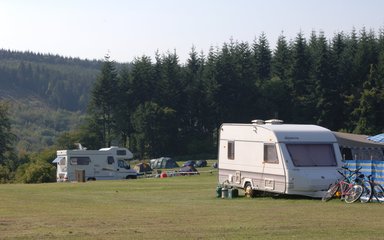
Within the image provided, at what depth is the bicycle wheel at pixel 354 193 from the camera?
22.9 metres

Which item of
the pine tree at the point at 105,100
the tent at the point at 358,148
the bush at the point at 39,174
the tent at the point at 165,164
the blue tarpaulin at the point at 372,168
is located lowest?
the bush at the point at 39,174

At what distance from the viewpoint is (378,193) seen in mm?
22891

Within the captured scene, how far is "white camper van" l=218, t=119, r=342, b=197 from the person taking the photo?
24.1 meters

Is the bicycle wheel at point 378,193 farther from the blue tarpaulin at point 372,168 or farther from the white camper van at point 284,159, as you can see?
the white camper van at point 284,159

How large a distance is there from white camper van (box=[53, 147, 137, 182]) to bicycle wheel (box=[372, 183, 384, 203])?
2639 centimetres

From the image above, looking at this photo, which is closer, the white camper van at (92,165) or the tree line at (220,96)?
the white camper van at (92,165)

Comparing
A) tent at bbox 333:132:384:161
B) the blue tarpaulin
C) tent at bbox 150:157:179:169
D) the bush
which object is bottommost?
the bush

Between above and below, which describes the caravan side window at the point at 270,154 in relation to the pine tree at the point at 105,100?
below

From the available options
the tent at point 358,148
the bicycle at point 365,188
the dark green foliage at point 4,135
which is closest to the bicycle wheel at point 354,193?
the bicycle at point 365,188

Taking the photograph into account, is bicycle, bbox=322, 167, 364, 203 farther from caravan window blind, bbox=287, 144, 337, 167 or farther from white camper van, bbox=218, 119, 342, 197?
caravan window blind, bbox=287, 144, 337, 167

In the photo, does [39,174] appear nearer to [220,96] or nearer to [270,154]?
[270,154]

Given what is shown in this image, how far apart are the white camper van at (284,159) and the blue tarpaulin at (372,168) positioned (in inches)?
18.8

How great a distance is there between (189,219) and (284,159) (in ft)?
24.9

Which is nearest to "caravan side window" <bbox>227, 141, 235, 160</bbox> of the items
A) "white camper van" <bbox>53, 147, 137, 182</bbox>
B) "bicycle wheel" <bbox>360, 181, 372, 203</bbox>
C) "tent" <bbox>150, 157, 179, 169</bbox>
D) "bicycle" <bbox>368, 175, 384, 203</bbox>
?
"bicycle wheel" <bbox>360, 181, 372, 203</bbox>
